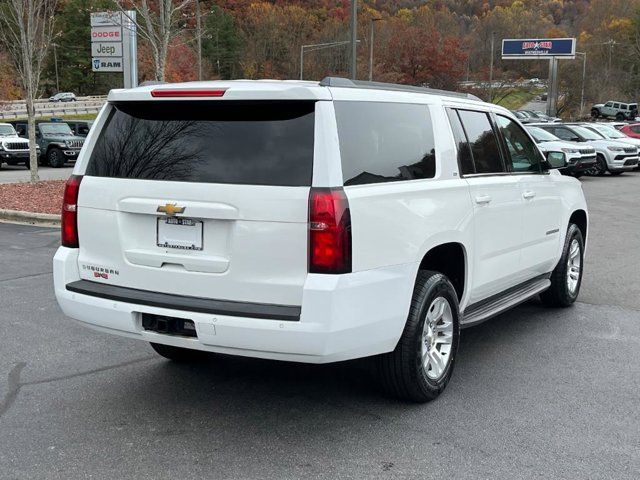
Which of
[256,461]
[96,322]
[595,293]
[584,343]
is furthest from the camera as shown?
[595,293]

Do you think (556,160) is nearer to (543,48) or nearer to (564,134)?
(564,134)

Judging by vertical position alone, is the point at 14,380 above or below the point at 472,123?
below

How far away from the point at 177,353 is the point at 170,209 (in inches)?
67.0

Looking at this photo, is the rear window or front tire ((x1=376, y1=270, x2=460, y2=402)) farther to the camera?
front tire ((x1=376, y1=270, x2=460, y2=402))

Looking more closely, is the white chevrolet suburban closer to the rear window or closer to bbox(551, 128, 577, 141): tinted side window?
the rear window

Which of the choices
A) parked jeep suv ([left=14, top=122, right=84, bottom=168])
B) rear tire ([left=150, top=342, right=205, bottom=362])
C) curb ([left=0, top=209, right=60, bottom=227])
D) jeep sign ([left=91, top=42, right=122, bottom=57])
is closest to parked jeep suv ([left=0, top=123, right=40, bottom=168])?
parked jeep suv ([left=14, top=122, right=84, bottom=168])

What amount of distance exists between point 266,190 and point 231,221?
0.25m

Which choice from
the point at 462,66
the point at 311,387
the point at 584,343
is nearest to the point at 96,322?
the point at 311,387

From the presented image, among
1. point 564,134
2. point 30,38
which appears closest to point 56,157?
point 30,38

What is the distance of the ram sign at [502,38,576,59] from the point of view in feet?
236

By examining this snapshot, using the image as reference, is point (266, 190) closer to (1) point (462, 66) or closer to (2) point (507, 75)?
(1) point (462, 66)

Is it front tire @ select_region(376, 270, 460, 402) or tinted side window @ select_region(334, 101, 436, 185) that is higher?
tinted side window @ select_region(334, 101, 436, 185)

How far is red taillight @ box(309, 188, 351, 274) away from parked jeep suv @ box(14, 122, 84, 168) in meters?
25.5

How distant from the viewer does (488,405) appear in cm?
446
